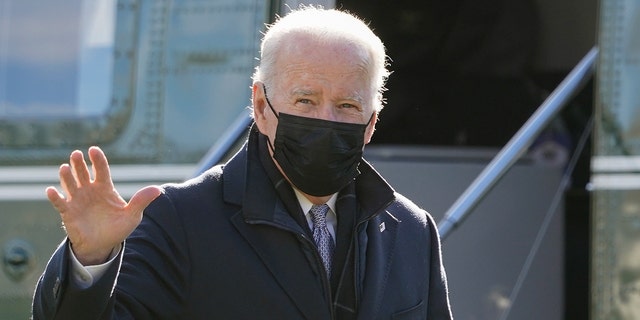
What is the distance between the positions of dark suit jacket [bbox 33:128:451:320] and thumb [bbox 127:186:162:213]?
110mm

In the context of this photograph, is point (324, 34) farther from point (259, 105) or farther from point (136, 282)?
point (136, 282)

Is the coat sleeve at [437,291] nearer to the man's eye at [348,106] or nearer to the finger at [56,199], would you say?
the man's eye at [348,106]

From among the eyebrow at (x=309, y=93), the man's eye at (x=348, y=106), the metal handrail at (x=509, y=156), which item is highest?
the eyebrow at (x=309, y=93)

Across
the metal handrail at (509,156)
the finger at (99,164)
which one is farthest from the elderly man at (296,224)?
the metal handrail at (509,156)

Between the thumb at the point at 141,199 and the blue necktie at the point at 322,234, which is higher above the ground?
the thumb at the point at 141,199

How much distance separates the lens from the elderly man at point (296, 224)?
2590 mm

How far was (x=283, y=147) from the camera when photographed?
9.04 ft

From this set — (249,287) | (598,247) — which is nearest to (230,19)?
(598,247)

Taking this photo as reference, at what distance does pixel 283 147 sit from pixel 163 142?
7.03 feet

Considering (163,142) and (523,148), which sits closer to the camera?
(523,148)

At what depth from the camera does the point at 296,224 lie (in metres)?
2.69

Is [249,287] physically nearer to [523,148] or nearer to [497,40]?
[523,148]

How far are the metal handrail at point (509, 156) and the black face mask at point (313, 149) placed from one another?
135 centimetres

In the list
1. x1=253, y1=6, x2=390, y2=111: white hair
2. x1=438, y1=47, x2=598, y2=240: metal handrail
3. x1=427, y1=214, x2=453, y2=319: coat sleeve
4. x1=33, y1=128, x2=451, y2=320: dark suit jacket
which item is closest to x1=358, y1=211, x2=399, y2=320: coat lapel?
x1=33, y1=128, x2=451, y2=320: dark suit jacket
